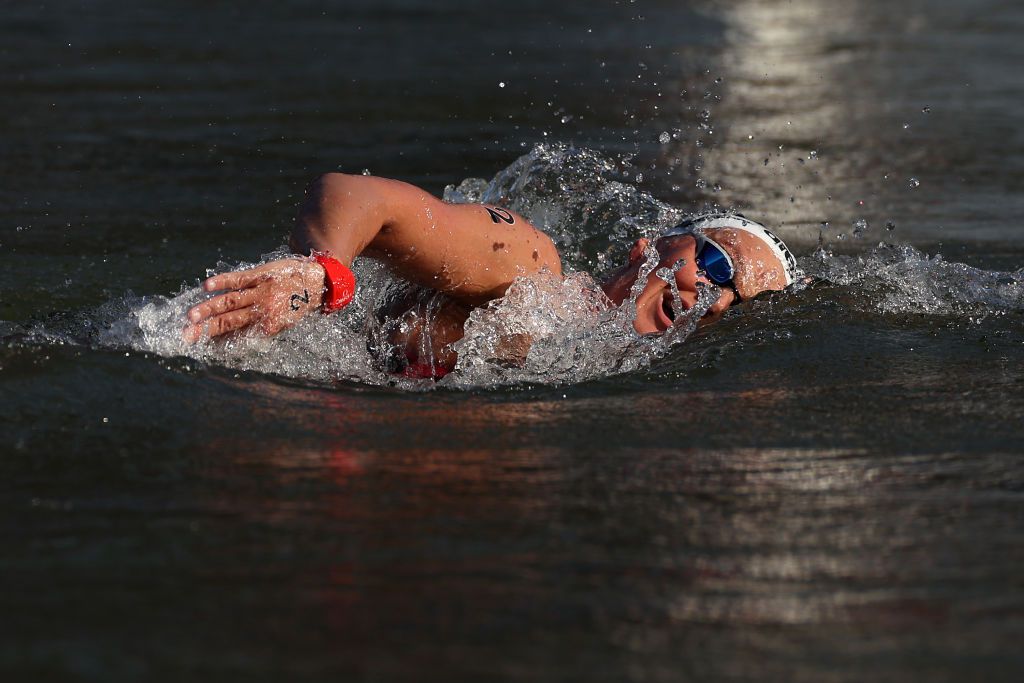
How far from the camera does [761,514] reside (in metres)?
3.40

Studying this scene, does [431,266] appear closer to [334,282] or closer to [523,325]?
[523,325]

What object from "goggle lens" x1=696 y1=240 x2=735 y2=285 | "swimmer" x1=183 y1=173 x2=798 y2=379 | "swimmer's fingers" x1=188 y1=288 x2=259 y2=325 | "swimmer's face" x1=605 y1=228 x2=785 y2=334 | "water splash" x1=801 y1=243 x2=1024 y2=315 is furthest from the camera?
"water splash" x1=801 y1=243 x2=1024 y2=315

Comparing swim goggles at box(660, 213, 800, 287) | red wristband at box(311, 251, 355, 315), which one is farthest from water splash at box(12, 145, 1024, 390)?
red wristband at box(311, 251, 355, 315)

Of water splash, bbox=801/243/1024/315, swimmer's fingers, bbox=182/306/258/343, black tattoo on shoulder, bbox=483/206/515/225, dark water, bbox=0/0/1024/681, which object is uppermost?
black tattoo on shoulder, bbox=483/206/515/225

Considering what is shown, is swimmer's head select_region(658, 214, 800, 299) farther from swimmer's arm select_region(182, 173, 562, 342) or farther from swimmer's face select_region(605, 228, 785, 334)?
swimmer's arm select_region(182, 173, 562, 342)

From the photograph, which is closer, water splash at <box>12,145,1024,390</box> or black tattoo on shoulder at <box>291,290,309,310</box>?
black tattoo on shoulder at <box>291,290,309,310</box>

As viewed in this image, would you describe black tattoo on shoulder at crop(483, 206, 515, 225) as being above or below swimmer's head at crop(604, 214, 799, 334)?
above

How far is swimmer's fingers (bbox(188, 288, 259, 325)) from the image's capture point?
378 cm

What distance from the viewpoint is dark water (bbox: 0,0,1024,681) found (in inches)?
107

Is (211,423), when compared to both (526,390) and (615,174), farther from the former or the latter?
(615,174)

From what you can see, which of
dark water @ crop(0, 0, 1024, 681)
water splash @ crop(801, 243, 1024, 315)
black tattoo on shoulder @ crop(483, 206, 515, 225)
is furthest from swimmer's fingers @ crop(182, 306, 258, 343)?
water splash @ crop(801, 243, 1024, 315)

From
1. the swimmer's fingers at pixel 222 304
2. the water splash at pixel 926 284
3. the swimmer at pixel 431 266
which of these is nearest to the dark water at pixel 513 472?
the water splash at pixel 926 284

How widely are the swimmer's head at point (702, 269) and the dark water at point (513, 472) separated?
0.46 feet

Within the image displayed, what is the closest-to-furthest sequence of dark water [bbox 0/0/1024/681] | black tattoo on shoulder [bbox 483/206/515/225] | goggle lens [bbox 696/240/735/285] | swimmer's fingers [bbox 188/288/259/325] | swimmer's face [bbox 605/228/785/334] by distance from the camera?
1. dark water [bbox 0/0/1024/681]
2. swimmer's fingers [bbox 188/288/259/325]
3. black tattoo on shoulder [bbox 483/206/515/225]
4. swimmer's face [bbox 605/228/785/334]
5. goggle lens [bbox 696/240/735/285]
